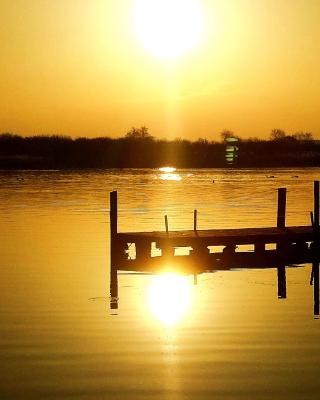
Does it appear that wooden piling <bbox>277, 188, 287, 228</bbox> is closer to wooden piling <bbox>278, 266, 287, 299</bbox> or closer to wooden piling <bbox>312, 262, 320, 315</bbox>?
wooden piling <bbox>278, 266, 287, 299</bbox>

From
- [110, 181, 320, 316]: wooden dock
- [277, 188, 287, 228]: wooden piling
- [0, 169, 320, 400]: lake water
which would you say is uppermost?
[277, 188, 287, 228]: wooden piling

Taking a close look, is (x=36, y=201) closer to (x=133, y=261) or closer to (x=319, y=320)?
(x=133, y=261)

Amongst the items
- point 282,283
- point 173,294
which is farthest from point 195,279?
point 173,294

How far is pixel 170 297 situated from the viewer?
23438 millimetres

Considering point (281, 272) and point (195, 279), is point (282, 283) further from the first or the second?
point (195, 279)

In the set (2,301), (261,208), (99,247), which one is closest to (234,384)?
(2,301)

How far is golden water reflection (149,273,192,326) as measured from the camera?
20359 mm

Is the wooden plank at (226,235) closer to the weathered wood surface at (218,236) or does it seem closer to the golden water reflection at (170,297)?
the weathered wood surface at (218,236)

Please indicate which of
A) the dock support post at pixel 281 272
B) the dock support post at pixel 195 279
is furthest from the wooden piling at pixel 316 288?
the dock support post at pixel 195 279

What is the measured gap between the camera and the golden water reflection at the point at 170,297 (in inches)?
802

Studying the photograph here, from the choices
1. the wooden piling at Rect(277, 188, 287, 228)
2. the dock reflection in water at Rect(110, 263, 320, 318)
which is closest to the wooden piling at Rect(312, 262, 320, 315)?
the dock reflection in water at Rect(110, 263, 320, 318)

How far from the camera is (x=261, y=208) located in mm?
63594

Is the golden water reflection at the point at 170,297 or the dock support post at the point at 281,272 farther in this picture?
the dock support post at the point at 281,272

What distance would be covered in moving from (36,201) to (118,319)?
177 feet
